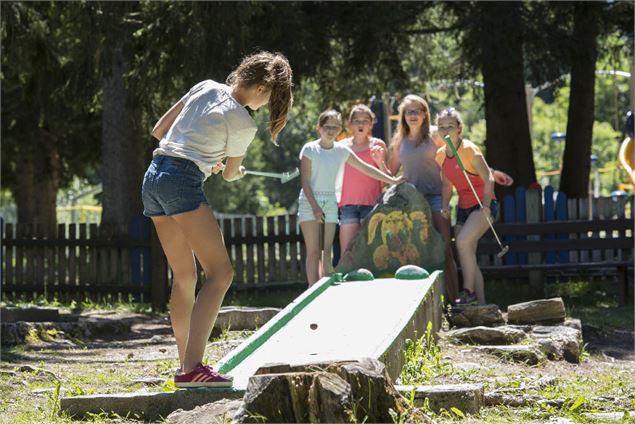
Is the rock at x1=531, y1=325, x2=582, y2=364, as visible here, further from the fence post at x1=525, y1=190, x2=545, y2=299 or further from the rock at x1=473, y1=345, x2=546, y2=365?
the fence post at x1=525, y1=190, x2=545, y2=299

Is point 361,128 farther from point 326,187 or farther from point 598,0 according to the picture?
point 598,0

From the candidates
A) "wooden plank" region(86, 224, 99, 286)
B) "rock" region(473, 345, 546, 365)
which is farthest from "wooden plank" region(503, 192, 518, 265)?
"rock" region(473, 345, 546, 365)

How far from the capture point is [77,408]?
6.39 m

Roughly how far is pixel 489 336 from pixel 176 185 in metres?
3.95

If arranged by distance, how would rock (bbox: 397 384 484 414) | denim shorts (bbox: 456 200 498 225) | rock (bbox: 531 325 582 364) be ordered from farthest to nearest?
denim shorts (bbox: 456 200 498 225) → rock (bbox: 531 325 582 364) → rock (bbox: 397 384 484 414)

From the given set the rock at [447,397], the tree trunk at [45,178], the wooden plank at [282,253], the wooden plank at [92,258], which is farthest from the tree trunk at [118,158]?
the rock at [447,397]

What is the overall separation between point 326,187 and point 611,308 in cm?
450

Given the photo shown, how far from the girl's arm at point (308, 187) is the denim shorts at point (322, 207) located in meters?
0.09

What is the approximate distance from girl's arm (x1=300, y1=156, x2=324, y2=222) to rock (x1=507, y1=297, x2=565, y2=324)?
6.13 feet

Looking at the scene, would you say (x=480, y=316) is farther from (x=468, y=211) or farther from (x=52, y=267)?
(x=52, y=267)

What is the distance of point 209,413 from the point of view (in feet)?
19.2

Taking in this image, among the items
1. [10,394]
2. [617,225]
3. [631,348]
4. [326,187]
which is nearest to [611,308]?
[617,225]

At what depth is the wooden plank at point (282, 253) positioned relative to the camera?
1653 cm

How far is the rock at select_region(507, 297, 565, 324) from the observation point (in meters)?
10.4
